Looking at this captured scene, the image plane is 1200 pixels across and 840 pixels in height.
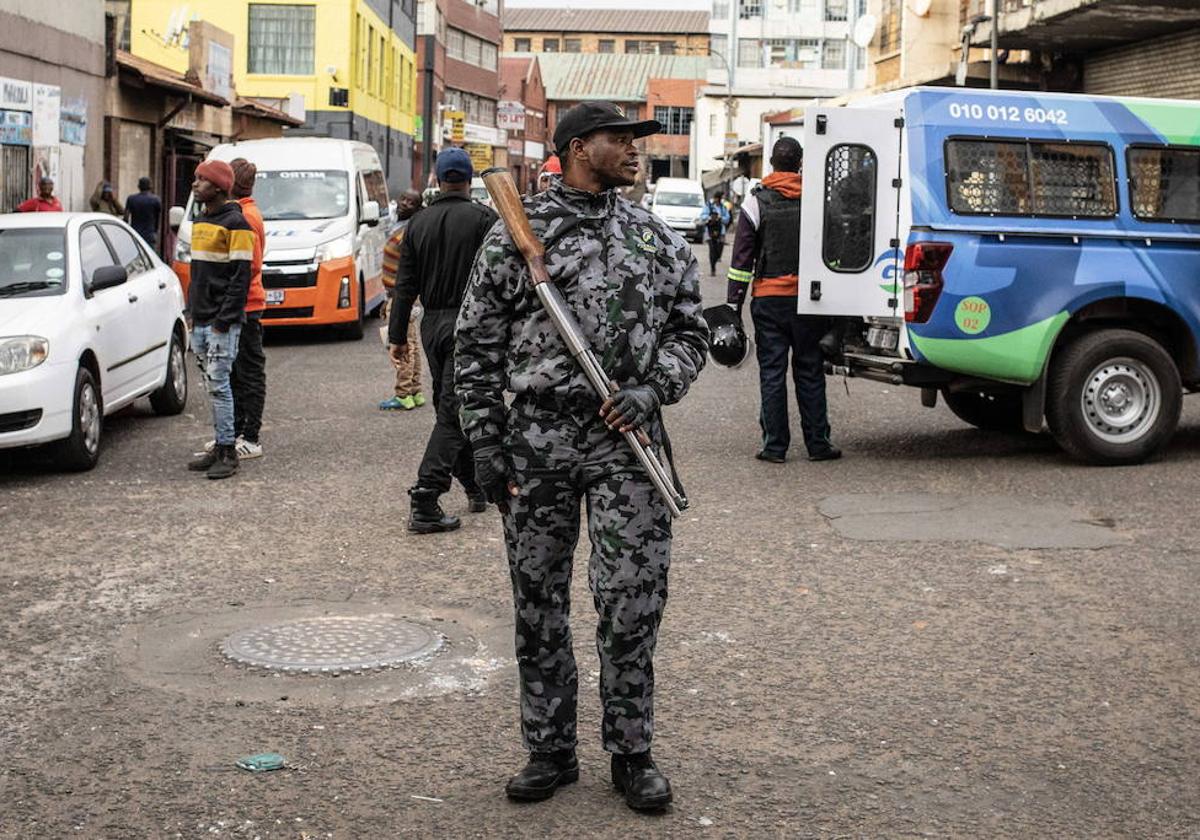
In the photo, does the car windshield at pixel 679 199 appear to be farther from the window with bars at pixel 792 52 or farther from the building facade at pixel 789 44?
the window with bars at pixel 792 52

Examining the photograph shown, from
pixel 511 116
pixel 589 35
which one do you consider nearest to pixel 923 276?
pixel 511 116

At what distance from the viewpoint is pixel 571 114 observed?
15.5ft

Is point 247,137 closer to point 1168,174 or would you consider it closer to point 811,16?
point 1168,174

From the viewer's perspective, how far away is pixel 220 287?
10.4 metres

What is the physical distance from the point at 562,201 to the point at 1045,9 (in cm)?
2072

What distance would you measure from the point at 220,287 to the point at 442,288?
2073mm

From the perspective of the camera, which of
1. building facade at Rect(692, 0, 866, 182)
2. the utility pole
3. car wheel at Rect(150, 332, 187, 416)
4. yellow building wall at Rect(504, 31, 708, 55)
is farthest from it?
yellow building wall at Rect(504, 31, 708, 55)

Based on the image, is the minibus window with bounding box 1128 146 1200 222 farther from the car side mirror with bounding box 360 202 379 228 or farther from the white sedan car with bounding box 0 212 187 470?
the car side mirror with bounding box 360 202 379 228

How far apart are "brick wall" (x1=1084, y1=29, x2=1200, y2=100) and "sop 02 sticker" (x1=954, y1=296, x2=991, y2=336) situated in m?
13.1

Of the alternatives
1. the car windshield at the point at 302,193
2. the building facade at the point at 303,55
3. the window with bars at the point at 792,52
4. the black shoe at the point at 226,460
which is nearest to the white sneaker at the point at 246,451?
the black shoe at the point at 226,460

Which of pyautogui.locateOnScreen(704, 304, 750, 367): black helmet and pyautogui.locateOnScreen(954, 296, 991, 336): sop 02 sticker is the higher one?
pyautogui.locateOnScreen(704, 304, 750, 367): black helmet

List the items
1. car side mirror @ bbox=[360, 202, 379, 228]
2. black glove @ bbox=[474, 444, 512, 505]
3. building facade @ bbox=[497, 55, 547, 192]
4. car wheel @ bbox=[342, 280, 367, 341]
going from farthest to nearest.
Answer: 1. building facade @ bbox=[497, 55, 547, 192]
2. car wheel @ bbox=[342, 280, 367, 341]
3. car side mirror @ bbox=[360, 202, 379, 228]
4. black glove @ bbox=[474, 444, 512, 505]

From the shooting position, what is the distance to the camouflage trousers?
4672mm

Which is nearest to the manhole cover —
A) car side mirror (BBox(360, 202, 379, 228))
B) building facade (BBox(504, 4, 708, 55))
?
car side mirror (BBox(360, 202, 379, 228))
